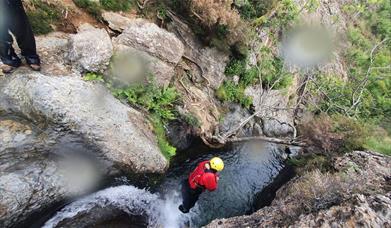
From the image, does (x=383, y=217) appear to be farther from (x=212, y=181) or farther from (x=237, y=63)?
(x=237, y=63)

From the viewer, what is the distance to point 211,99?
11555mm

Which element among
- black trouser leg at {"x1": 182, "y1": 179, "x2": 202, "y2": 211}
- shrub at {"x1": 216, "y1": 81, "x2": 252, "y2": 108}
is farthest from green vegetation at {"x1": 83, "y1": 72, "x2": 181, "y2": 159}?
shrub at {"x1": 216, "y1": 81, "x2": 252, "y2": 108}

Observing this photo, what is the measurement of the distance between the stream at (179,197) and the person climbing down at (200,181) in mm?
261

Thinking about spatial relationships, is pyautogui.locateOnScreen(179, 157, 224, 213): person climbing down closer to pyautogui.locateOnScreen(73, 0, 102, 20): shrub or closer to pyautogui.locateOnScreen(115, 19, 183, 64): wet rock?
pyautogui.locateOnScreen(115, 19, 183, 64): wet rock

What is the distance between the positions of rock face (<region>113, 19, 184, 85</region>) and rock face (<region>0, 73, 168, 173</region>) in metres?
1.64

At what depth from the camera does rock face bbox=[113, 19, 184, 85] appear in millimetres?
9250

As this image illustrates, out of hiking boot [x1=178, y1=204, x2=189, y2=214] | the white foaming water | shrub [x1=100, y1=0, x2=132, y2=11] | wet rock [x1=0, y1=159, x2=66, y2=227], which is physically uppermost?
shrub [x1=100, y1=0, x2=132, y2=11]

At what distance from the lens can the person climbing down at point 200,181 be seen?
8141 millimetres

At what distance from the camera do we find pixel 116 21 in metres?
9.72

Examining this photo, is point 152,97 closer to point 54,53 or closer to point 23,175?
point 54,53

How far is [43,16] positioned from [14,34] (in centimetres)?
262

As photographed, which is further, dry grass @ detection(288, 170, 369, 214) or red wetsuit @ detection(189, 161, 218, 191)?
red wetsuit @ detection(189, 161, 218, 191)

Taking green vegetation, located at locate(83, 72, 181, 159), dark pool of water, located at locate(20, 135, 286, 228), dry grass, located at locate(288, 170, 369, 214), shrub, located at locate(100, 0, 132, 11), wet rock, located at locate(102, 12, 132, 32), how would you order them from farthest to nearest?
shrub, located at locate(100, 0, 132, 11)
wet rock, located at locate(102, 12, 132, 32)
green vegetation, located at locate(83, 72, 181, 159)
dark pool of water, located at locate(20, 135, 286, 228)
dry grass, located at locate(288, 170, 369, 214)

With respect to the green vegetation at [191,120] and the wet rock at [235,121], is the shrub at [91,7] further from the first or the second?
the wet rock at [235,121]
